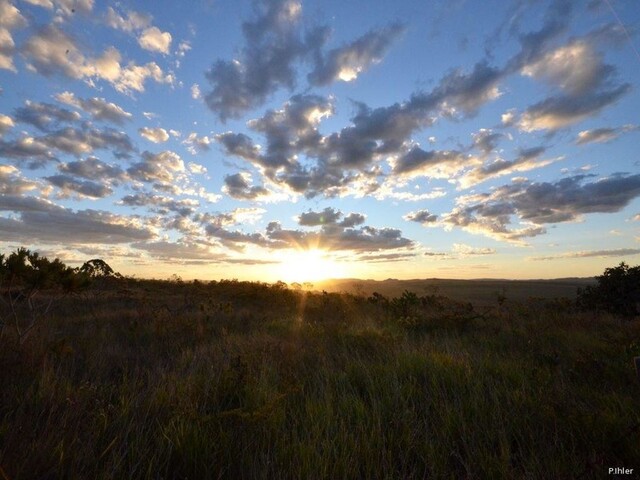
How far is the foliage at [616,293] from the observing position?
40.1ft

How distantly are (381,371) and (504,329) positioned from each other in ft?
17.1

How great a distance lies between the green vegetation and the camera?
288 centimetres

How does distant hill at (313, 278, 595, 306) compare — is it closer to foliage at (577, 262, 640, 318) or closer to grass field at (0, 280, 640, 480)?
foliage at (577, 262, 640, 318)

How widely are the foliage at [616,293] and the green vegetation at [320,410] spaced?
591 centimetres

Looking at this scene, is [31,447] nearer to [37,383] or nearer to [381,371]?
[37,383]

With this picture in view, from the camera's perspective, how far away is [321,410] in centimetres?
382

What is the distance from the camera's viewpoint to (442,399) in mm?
4176

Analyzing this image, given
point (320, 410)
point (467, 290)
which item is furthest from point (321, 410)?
point (467, 290)

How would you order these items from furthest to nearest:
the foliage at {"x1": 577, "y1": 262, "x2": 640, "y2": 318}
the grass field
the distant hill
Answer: the distant hill
the foliage at {"x1": 577, "y1": 262, "x2": 640, "y2": 318}
the grass field

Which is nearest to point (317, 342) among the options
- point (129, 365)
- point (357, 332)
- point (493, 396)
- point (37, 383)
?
point (357, 332)

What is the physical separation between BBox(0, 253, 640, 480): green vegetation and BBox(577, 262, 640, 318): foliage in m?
5.91

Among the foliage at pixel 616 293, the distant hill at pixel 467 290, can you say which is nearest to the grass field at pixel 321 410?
the foliage at pixel 616 293

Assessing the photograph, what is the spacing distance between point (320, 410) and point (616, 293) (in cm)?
1411

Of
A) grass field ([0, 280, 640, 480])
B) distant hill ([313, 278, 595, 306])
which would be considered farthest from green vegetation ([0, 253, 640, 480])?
distant hill ([313, 278, 595, 306])
